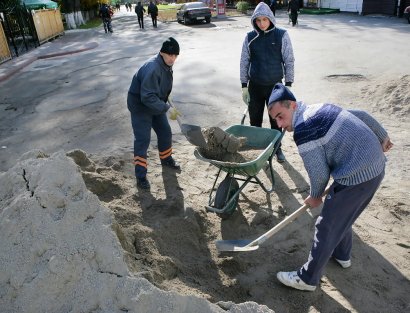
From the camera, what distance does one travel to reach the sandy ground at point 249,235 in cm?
293

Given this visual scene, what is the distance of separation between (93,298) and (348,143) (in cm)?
188

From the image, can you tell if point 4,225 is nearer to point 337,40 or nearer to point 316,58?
point 316,58

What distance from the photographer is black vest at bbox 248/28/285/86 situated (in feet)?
15.0

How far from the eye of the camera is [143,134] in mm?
4520

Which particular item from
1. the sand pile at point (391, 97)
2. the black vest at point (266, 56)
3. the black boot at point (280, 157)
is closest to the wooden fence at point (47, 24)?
the sand pile at point (391, 97)

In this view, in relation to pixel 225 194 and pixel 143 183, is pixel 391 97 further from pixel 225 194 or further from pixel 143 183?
pixel 143 183

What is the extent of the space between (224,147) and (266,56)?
1.40 metres

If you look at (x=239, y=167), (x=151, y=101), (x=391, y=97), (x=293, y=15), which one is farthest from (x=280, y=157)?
(x=293, y=15)

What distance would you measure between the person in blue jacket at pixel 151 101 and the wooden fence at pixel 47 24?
17056 mm

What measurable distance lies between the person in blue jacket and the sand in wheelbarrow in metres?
0.65

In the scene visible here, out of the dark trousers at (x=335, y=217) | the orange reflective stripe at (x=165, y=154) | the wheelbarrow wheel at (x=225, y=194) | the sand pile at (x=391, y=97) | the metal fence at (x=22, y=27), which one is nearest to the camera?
the dark trousers at (x=335, y=217)

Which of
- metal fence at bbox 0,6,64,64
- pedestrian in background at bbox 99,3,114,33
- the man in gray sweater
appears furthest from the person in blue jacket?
Answer: pedestrian in background at bbox 99,3,114,33

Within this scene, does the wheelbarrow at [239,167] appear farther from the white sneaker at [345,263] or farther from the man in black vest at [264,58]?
the white sneaker at [345,263]

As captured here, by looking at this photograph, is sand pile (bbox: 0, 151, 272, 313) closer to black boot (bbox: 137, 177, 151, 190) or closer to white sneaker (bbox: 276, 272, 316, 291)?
white sneaker (bbox: 276, 272, 316, 291)
